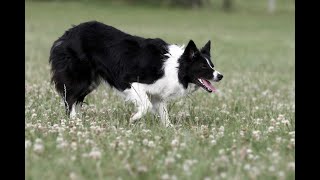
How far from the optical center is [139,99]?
8.79 meters

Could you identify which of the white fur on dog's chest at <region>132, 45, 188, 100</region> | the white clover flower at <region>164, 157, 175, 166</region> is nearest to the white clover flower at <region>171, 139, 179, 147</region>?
the white clover flower at <region>164, 157, 175, 166</region>

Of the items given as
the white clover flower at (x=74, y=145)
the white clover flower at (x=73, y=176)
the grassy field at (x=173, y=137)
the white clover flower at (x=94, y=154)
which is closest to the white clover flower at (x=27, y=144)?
the grassy field at (x=173, y=137)

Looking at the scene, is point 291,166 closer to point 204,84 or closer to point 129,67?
point 204,84

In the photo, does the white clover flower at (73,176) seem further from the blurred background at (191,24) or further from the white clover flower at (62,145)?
the blurred background at (191,24)

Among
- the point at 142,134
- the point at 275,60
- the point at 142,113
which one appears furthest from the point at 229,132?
the point at 275,60

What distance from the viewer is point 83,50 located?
30.4 feet

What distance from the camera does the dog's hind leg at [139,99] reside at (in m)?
8.60

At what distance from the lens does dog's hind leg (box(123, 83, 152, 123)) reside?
8602mm

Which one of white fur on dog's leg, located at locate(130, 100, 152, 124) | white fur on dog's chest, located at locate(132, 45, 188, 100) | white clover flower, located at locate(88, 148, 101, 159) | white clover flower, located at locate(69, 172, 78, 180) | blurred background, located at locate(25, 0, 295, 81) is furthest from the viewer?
blurred background, located at locate(25, 0, 295, 81)

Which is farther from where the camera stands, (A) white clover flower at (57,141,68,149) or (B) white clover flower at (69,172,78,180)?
(A) white clover flower at (57,141,68,149)

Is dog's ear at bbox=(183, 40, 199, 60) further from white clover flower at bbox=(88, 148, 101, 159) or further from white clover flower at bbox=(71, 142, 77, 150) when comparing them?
white clover flower at bbox=(88, 148, 101, 159)

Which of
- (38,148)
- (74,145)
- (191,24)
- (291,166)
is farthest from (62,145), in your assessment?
(191,24)
